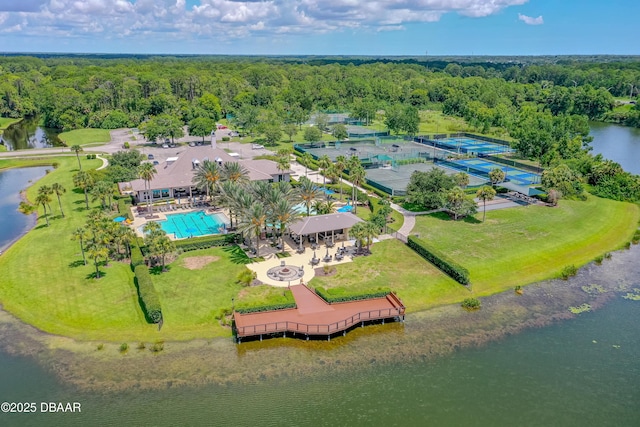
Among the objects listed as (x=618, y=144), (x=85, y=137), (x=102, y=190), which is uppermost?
(x=102, y=190)

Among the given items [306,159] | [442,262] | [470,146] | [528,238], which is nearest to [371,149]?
[306,159]

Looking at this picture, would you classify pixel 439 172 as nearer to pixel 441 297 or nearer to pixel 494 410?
pixel 441 297

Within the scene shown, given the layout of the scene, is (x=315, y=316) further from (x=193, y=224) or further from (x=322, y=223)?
(x=193, y=224)

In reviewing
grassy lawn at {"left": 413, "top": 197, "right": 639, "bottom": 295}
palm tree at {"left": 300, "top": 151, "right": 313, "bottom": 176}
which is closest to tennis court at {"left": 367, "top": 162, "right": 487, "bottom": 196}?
grassy lawn at {"left": 413, "top": 197, "right": 639, "bottom": 295}

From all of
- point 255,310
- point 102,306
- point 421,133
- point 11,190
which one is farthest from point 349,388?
point 421,133

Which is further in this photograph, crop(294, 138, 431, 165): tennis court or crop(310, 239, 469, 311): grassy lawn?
crop(294, 138, 431, 165): tennis court

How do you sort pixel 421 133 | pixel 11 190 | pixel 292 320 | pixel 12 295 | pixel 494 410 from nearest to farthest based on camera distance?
pixel 494 410, pixel 292 320, pixel 12 295, pixel 11 190, pixel 421 133

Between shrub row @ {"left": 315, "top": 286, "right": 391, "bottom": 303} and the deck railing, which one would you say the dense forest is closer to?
shrub row @ {"left": 315, "top": 286, "right": 391, "bottom": 303}
